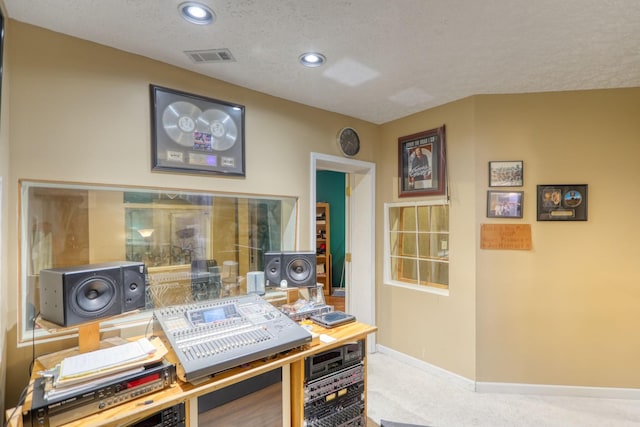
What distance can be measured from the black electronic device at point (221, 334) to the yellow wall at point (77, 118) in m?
0.73

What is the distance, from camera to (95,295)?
1.48 m

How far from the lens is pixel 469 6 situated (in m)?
1.52

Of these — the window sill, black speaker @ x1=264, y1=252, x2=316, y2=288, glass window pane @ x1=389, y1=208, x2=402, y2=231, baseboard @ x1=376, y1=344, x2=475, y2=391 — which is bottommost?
baseboard @ x1=376, y1=344, x2=475, y2=391

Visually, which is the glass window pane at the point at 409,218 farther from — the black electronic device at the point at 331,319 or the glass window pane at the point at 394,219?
the black electronic device at the point at 331,319

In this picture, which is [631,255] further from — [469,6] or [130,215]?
[130,215]

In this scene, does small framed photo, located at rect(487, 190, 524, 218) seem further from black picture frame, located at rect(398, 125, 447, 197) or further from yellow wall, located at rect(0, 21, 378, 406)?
yellow wall, located at rect(0, 21, 378, 406)

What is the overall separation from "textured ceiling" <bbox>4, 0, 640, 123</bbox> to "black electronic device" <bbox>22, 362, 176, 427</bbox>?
1.73 metres

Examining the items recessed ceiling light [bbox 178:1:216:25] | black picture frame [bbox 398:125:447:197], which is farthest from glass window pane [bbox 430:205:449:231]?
recessed ceiling light [bbox 178:1:216:25]

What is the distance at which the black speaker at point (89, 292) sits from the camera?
1.39 metres

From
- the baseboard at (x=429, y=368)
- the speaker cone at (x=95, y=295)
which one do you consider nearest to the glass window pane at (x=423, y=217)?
the baseboard at (x=429, y=368)

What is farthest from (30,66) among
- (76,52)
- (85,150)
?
(85,150)

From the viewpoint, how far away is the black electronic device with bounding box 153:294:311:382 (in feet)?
4.44

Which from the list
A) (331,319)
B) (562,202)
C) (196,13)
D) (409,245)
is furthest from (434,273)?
(196,13)

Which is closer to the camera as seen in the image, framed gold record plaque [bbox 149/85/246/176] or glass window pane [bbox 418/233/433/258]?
framed gold record plaque [bbox 149/85/246/176]
